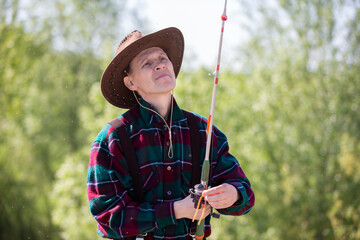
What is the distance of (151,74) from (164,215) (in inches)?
25.6

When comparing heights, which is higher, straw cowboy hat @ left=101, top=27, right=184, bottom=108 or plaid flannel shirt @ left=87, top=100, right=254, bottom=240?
straw cowboy hat @ left=101, top=27, right=184, bottom=108

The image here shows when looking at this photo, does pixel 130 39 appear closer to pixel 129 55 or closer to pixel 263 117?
pixel 129 55

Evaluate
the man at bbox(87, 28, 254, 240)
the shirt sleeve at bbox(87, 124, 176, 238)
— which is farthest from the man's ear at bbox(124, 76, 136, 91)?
the shirt sleeve at bbox(87, 124, 176, 238)

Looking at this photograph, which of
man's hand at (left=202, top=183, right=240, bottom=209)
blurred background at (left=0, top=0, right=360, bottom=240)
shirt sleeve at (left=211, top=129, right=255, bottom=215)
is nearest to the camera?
man's hand at (left=202, top=183, right=240, bottom=209)

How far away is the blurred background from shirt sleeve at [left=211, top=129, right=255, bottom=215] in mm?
7048

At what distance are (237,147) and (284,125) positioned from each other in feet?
4.86

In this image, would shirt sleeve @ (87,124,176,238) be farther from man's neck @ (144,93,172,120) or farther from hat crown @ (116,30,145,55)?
hat crown @ (116,30,145,55)

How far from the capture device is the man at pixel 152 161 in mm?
1789

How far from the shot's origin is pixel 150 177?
6.23 ft

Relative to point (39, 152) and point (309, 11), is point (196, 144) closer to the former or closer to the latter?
point (309, 11)

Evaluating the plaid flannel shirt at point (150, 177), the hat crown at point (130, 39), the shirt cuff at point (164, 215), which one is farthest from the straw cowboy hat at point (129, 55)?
the shirt cuff at point (164, 215)

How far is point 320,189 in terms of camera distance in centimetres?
1116

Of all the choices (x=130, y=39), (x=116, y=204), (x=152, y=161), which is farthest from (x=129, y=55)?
(x=116, y=204)

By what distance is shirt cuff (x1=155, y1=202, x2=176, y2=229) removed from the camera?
1.79 m
